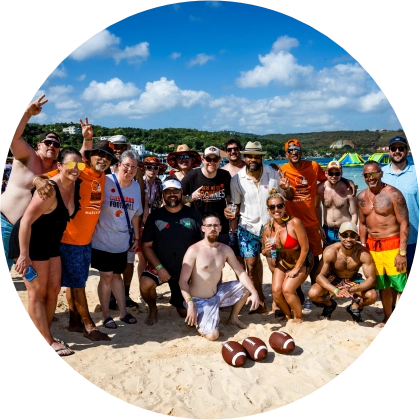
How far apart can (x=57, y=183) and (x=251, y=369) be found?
2995 mm

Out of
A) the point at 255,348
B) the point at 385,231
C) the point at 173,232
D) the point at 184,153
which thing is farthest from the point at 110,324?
the point at 385,231

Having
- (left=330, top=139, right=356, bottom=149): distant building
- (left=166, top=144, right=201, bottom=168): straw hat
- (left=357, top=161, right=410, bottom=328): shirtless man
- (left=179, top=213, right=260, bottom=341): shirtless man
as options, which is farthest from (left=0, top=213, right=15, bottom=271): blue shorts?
(left=330, top=139, right=356, bottom=149): distant building

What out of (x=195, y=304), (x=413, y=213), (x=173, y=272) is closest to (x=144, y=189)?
(x=173, y=272)

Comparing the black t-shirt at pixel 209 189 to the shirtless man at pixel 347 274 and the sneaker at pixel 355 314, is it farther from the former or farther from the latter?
the sneaker at pixel 355 314

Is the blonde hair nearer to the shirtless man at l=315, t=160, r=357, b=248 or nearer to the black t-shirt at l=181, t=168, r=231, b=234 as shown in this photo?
the black t-shirt at l=181, t=168, r=231, b=234

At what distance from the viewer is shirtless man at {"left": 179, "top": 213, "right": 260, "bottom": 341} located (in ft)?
A: 17.2

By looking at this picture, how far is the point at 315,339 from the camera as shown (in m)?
5.23

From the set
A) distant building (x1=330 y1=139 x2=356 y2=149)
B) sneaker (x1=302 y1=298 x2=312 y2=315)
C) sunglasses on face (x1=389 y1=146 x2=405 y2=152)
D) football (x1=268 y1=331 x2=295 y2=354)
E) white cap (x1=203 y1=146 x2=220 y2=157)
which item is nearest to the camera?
football (x1=268 y1=331 x2=295 y2=354)

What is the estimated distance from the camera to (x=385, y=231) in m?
5.31

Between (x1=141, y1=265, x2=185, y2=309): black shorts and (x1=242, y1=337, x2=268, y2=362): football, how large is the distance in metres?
1.32

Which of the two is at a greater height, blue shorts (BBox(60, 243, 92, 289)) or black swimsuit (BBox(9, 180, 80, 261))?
black swimsuit (BBox(9, 180, 80, 261))

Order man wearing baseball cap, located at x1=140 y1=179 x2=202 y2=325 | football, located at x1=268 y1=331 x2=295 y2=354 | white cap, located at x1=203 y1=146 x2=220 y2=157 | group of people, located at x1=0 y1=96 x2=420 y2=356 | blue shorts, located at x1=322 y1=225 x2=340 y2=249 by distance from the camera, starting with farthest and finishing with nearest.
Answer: blue shorts, located at x1=322 y1=225 x2=340 y2=249
white cap, located at x1=203 y1=146 x2=220 y2=157
man wearing baseball cap, located at x1=140 y1=179 x2=202 y2=325
football, located at x1=268 y1=331 x2=295 y2=354
group of people, located at x1=0 y1=96 x2=420 y2=356

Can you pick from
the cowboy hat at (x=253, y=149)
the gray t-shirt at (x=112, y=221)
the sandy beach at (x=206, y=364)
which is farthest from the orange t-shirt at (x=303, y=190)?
the gray t-shirt at (x=112, y=221)

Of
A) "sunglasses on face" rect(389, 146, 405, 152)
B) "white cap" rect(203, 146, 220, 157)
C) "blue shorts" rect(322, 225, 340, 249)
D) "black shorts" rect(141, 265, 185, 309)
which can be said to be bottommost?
"black shorts" rect(141, 265, 185, 309)
